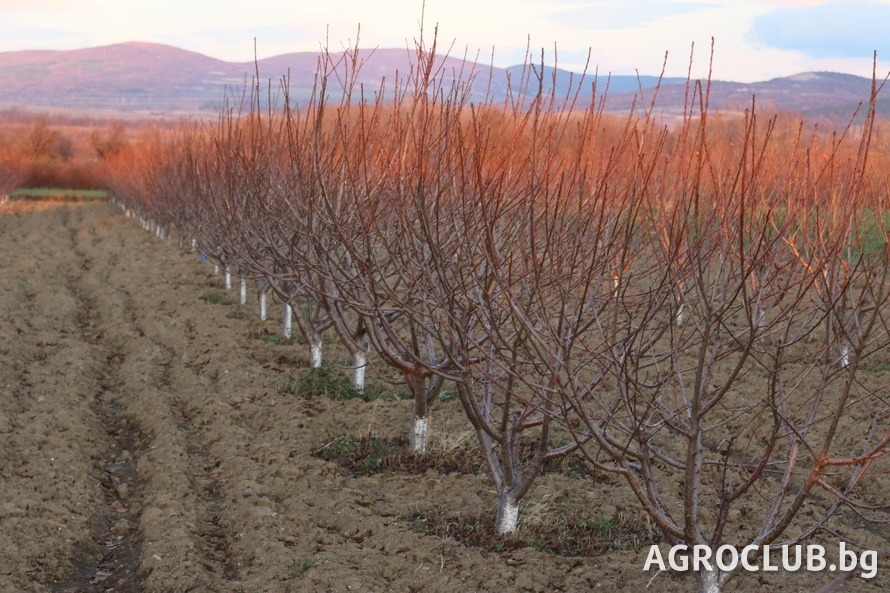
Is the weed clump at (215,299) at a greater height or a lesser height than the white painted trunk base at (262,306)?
lesser

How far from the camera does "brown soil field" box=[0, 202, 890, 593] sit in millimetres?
4551

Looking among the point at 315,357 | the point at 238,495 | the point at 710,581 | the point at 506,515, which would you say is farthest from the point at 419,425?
the point at 315,357

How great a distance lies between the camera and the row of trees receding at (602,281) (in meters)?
3.20

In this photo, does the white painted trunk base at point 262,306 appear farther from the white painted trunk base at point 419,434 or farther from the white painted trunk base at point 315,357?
the white painted trunk base at point 419,434

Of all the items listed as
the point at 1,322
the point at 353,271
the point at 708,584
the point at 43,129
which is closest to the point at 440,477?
the point at 353,271

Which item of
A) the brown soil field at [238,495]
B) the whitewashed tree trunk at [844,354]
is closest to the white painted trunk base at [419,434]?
the brown soil field at [238,495]

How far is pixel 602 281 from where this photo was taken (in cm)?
346

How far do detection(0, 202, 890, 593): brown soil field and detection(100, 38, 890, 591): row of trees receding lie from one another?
1.26 feet

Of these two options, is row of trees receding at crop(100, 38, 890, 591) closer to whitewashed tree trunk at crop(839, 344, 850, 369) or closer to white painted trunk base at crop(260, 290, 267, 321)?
whitewashed tree trunk at crop(839, 344, 850, 369)

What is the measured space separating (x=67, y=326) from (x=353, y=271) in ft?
20.9

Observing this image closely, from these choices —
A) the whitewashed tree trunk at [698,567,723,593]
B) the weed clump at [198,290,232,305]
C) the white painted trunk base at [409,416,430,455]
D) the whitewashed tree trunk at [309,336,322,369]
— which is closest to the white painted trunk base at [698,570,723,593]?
the whitewashed tree trunk at [698,567,723,593]

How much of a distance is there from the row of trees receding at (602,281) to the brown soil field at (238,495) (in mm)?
383

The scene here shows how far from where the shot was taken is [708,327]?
296cm

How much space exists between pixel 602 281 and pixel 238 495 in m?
3.43
